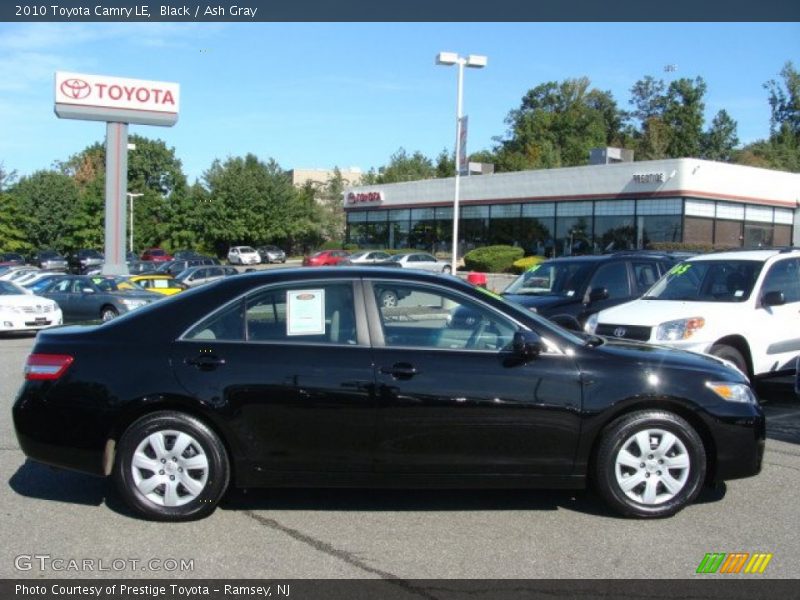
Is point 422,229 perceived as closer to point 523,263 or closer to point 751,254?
point 523,263

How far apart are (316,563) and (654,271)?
9.28 metres

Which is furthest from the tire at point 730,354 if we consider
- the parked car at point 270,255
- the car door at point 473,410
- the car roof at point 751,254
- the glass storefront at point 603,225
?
the parked car at point 270,255

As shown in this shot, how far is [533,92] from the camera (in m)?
95.6

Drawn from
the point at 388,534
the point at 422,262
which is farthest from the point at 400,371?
the point at 422,262

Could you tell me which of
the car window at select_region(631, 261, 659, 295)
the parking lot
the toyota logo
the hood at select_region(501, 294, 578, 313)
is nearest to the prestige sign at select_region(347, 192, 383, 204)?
the toyota logo

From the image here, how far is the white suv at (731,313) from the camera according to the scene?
28.6 ft

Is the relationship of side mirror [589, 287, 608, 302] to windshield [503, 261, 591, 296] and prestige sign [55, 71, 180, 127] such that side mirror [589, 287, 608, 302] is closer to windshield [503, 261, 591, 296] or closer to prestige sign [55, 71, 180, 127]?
windshield [503, 261, 591, 296]

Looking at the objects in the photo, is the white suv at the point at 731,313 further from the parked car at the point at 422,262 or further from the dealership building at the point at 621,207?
the parked car at the point at 422,262

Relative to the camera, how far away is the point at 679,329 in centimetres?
871

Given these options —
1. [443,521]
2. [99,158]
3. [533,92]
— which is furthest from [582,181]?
[99,158]

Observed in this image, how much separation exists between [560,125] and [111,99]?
5972 centimetres

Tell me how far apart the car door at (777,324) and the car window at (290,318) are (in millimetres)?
5595

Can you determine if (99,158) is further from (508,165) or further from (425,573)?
(425,573)

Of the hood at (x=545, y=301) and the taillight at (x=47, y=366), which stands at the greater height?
the hood at (x=545, y=301)
